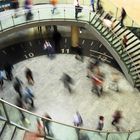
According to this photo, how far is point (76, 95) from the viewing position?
20266 millimetres

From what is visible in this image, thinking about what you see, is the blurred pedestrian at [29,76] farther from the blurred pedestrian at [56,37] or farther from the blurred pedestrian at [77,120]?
the blurred pedestrian at [77,120]

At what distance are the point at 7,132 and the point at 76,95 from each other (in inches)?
330

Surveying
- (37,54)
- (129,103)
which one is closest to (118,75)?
(129,103)

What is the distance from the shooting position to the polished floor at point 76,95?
19078 mm

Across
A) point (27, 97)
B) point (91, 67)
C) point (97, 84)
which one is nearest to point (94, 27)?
point (91, 67)

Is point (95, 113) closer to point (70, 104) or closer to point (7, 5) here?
point (70, 104)

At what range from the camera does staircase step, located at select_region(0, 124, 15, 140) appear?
12252mm

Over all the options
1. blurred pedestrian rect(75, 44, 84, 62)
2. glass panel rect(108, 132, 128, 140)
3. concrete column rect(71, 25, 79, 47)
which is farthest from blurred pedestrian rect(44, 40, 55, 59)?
glass panel rect(108, 132, 128, 140)

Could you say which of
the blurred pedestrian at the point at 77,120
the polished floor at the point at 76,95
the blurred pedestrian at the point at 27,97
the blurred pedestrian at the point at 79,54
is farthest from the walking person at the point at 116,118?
the blurred pedestrian at the point at 79,54

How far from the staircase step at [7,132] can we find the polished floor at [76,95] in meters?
6.64

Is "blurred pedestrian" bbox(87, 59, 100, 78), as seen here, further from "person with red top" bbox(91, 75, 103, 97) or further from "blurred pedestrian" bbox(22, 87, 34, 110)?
"blurred pedestrian" bbox(22, 87, 34, 110)

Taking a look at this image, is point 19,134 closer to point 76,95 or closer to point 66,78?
point 76,95

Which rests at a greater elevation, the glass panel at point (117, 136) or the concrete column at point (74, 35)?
the concrete column at point (74, 35)

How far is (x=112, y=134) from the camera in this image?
13.2 m
